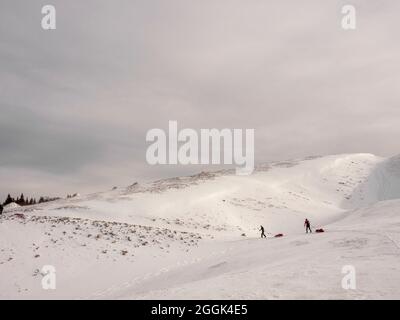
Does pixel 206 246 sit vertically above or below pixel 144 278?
above

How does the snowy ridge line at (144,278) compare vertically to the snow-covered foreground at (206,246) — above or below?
below

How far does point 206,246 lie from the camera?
106ft

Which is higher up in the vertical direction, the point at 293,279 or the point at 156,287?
the point at 293,279

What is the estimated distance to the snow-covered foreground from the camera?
13281 millimetres

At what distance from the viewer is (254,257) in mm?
22562

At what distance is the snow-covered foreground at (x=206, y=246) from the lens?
43.6ft

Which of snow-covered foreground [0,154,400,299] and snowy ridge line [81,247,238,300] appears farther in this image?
snowy ridge line [81,247,238,300]

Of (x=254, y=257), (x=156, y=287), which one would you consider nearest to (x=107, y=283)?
(x=156, y=287)

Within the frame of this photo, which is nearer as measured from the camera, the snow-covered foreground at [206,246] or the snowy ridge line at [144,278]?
the snow-covered foreground at [206,246]

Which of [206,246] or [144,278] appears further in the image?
[206,246]

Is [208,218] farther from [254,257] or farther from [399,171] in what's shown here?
[399,171]

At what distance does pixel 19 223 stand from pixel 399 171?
84040 mm

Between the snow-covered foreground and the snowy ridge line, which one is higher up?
the snow-covered foreground
